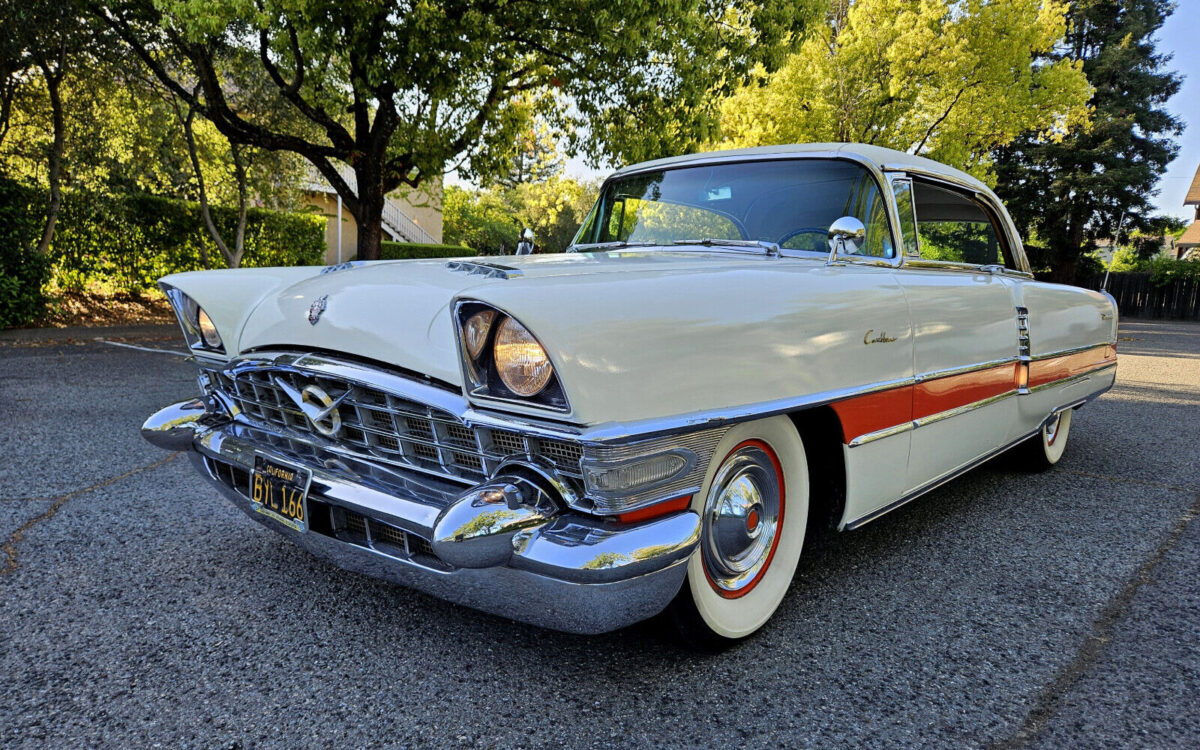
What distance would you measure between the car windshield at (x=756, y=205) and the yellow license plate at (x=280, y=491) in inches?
64.0

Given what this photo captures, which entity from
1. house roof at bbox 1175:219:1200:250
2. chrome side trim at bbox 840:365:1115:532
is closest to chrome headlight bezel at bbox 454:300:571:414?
chrome side trim at bbox 840:365:1115:532

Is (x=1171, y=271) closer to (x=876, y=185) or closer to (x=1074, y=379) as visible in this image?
(x=1074, y=379)

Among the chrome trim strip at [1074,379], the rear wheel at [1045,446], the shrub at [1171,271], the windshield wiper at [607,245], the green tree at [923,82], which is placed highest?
Answer: the green tree at [923,82]

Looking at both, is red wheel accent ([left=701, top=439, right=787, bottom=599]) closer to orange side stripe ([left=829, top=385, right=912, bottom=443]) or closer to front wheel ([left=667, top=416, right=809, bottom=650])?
front wheel ([left=667, top=416, right=809, bottom=650])

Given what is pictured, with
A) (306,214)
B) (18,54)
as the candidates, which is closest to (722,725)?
(18,54)

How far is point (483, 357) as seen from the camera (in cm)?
165

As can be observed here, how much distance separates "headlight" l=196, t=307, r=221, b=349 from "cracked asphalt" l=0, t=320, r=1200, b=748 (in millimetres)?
739

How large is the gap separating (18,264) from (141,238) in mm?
3043

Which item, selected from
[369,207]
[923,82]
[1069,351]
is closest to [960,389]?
[1069,351]

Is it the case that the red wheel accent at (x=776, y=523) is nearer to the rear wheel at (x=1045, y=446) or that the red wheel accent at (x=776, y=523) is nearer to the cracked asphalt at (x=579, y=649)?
the cracked asphalt at (x=579, y=649)

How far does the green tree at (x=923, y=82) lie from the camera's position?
1266 centimetres

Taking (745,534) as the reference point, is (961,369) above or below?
above

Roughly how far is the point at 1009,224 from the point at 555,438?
3.34 meters

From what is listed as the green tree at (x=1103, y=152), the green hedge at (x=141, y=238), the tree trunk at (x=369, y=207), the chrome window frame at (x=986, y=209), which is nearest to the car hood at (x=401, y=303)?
the chrome window frame at (x=986, y=209)
